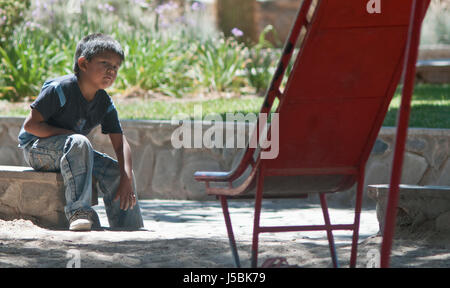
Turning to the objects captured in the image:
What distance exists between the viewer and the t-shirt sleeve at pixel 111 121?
5.16 meters

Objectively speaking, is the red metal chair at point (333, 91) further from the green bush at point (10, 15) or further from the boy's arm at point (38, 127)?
the green bush at point (10, 15)

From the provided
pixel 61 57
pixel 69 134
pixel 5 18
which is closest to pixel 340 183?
pixel 69 134

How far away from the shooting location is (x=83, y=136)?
4.89m

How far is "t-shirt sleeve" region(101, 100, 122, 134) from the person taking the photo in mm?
5164

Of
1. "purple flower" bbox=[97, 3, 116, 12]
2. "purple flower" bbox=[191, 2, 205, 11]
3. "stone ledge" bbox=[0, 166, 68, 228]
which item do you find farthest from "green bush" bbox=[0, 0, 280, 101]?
"stone ledge" bbox=[0, 166, 68, 228]

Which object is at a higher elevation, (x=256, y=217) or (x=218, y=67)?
(x=256, y=217)

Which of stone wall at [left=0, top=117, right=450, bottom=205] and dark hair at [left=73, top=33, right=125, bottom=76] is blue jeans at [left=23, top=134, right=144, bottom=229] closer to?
dark hair at [left=73, top=33, right=125, bottom=76]

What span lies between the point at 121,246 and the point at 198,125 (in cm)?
306

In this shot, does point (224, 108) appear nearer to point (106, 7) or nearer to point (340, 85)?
point (106, 7)

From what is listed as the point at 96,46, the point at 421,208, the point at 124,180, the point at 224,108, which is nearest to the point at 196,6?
the point at 224,108

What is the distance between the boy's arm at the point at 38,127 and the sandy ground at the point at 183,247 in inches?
24.6

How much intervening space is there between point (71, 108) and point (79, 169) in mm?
438

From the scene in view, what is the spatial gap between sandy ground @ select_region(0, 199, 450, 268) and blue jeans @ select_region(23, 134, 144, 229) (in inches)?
8.1

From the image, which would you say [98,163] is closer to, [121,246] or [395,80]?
[121,246]
